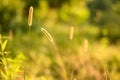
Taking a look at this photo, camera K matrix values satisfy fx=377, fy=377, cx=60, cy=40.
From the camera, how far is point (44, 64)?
6766mm

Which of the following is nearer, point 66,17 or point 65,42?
point 65,42

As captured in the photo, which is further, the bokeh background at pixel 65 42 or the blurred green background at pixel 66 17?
the blurred green background at pixel 66 17

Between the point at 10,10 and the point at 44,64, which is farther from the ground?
the point at 10,10

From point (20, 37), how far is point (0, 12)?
108 cm

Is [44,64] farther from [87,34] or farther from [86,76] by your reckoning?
[87,34]

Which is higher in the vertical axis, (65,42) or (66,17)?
(66,17)

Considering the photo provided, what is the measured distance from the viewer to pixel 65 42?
31.4 feet

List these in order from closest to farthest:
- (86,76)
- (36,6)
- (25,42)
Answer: (86,76) < (25,42) < (36,6)

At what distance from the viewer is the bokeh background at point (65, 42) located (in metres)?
5.74

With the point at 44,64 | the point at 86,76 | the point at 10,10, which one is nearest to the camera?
the point at 86,76

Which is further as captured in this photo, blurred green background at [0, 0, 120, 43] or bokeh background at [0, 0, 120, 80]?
blurred green background at [0, 0, 120, 43]

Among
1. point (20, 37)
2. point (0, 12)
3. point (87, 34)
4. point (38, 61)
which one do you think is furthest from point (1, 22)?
point (87, 34)

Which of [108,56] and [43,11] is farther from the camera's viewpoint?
[43,11]

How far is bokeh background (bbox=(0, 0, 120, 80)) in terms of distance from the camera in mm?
5742
